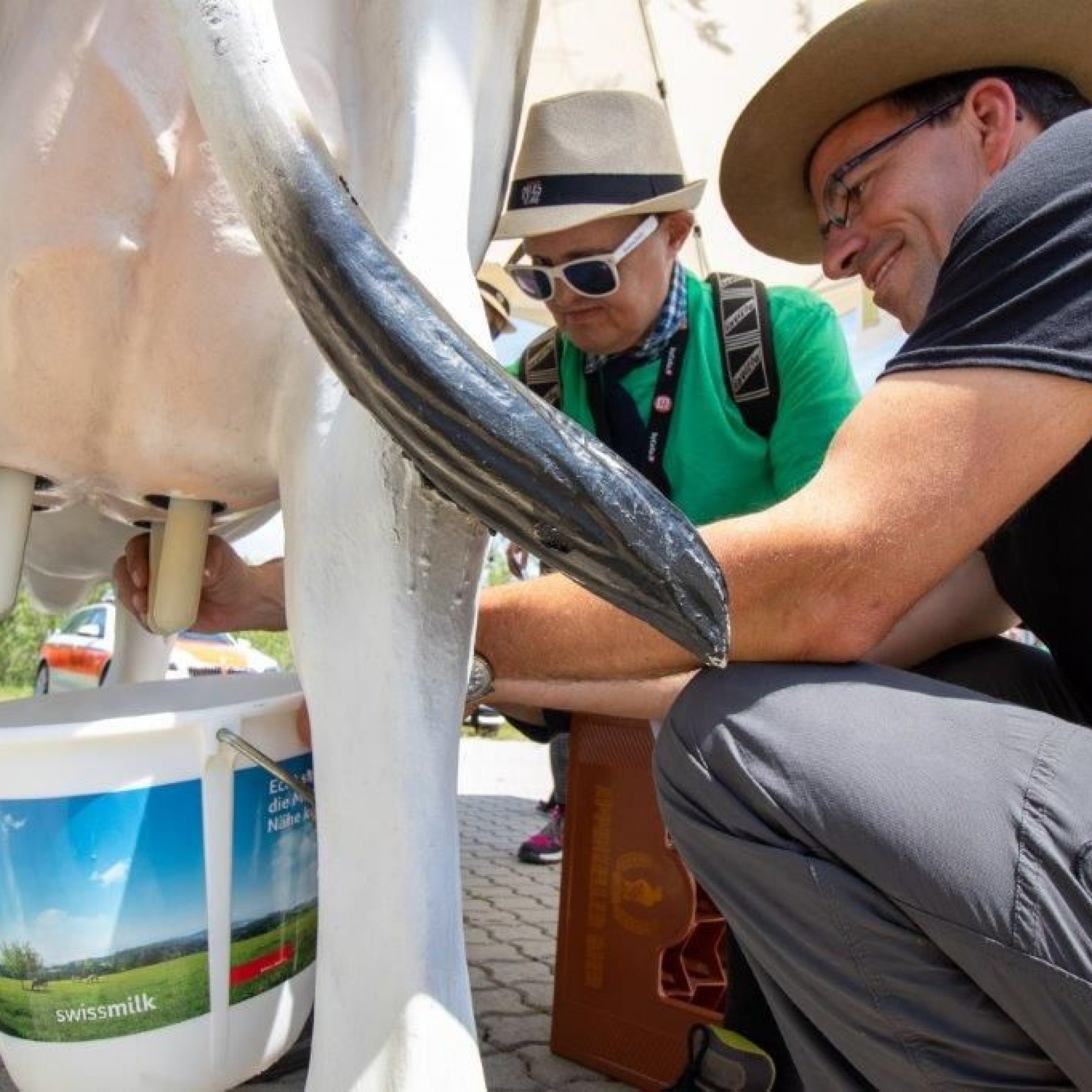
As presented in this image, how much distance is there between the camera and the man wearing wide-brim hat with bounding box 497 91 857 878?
148 centimetres

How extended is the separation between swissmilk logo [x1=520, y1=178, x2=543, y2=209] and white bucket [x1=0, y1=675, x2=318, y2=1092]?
0.93m

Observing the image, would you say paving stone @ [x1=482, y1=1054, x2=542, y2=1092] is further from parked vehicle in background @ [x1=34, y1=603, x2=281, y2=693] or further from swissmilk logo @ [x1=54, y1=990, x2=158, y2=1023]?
parked vehicle in background @ [x1=34, y1=603, x2=281, y2=693]

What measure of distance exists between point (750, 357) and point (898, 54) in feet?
1.58

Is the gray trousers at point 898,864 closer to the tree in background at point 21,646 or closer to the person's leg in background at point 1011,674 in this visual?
the person's leg in background at point 1011,674

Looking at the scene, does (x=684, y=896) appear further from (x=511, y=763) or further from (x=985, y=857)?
(x=511, y=763)

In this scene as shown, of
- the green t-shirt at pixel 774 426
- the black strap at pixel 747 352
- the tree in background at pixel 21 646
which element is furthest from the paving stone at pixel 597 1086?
the tree in background at pixel 21 646

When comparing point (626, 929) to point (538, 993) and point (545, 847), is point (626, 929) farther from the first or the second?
point (545, 847)

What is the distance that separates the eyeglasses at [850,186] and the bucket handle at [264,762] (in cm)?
75

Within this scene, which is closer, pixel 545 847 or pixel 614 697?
pixel 614 697

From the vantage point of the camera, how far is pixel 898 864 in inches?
27.0

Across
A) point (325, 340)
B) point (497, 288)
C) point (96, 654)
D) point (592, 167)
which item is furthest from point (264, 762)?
point (96, 654)

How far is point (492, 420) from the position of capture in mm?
518

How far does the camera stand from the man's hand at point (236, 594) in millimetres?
1033

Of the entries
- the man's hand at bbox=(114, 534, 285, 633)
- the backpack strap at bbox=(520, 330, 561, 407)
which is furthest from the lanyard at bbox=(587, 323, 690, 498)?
the man's hand at bbox=(114, 534, 285, 633)
